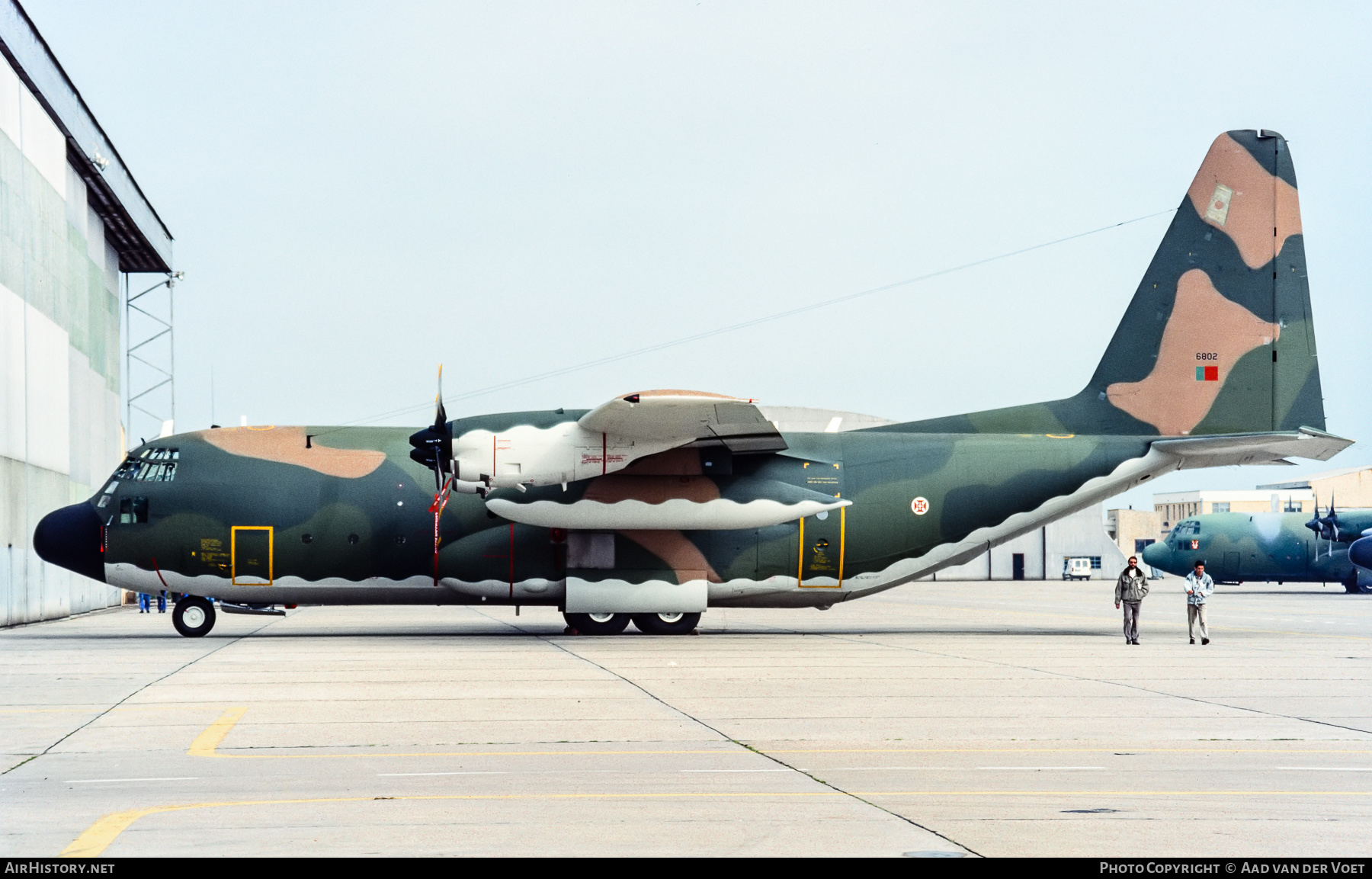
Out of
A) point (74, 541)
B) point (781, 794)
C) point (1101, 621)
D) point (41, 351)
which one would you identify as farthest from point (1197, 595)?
point (41, 351)

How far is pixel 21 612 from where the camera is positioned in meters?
31.6

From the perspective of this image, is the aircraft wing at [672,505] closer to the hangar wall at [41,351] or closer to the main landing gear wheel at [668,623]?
the main landing gear wheel at [668,623]

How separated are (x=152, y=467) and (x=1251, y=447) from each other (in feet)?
72.3

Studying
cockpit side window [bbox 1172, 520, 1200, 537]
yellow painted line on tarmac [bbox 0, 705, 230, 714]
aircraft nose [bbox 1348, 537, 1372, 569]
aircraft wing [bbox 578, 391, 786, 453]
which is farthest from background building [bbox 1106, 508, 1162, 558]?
yellow painted line on tarmac [bbox 0, 705, 230, 714]

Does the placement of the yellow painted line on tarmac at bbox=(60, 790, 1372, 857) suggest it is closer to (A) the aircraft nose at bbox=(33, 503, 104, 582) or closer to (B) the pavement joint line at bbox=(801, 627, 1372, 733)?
(B) the pavement joint line at bbox=(801, 627, 1372, 733)

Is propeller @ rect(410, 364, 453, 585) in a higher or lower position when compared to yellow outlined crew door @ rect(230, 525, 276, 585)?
higher

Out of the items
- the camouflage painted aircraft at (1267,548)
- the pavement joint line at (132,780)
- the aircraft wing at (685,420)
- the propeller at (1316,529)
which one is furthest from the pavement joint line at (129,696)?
the propeller at (1316,529)

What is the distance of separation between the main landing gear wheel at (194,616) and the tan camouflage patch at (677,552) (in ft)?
28.4

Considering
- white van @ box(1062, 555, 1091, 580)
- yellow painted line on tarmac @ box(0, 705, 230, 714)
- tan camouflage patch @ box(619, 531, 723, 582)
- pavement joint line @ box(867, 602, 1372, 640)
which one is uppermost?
tan camouflage patch @ box(619, 531, 723, 582)

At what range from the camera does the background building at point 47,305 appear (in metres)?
30.8

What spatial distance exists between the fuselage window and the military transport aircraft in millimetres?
33

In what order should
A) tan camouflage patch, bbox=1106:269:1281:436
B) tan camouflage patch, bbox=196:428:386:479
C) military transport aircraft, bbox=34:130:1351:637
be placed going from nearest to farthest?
military transport aircraft, bbox=34:130:1351:637 → tan camouflage patch, bbox=196:428:386:479 → tan camouflage patch, bbox=1106:269:1281:436

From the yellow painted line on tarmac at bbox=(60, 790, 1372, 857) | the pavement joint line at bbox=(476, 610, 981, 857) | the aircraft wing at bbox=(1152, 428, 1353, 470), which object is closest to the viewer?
the pavement joint line at bbox=(476, 610, 981, 857)

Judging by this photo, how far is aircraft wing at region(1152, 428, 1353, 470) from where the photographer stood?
2659cm
